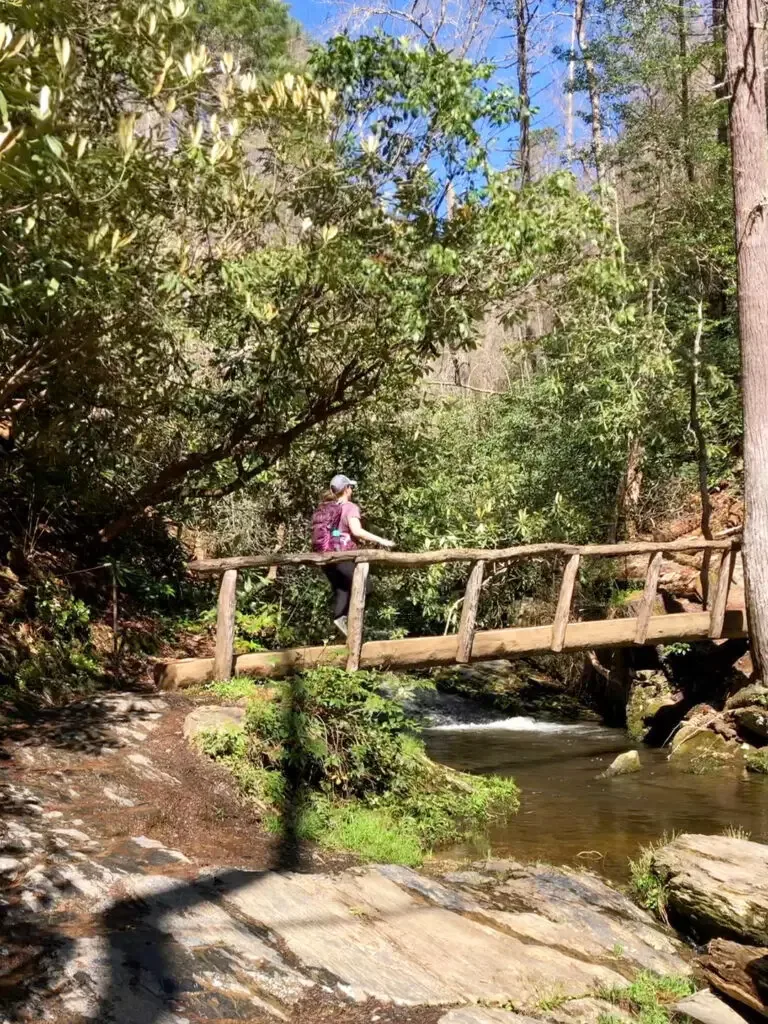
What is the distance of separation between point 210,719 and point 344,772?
1105 mm

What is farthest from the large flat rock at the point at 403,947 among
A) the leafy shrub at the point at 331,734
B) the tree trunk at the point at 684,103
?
the tree trunk at the point at 684,103

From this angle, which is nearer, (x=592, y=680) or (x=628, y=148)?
(x=592, y=680)

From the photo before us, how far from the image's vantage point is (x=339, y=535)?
884 cm

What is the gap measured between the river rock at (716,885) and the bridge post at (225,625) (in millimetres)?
3885

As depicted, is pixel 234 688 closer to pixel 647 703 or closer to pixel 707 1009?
pixel 707 1009

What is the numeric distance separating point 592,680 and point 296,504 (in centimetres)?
625

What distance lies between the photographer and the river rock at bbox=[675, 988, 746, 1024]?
14.1 feet

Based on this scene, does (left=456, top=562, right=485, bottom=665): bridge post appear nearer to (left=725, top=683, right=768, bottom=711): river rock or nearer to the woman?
the woman

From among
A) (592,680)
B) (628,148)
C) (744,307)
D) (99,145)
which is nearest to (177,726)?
(99,145)

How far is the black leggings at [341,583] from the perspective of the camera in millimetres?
8742

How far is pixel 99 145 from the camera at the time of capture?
6902mm

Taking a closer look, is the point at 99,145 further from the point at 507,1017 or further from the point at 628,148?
the point at 628,148

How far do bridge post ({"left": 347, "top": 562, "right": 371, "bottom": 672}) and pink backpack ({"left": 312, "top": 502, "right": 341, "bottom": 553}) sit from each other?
0.38m

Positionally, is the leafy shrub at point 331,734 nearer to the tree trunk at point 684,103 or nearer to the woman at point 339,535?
the woman at point 339,535
